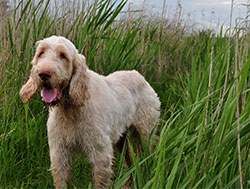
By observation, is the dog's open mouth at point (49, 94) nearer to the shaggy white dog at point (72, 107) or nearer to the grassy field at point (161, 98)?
the shaggy white dog at point (72, 107)

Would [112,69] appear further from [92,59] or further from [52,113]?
[52,113]

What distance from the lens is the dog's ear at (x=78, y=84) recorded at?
3656mm

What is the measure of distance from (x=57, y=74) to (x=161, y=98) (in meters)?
2.63

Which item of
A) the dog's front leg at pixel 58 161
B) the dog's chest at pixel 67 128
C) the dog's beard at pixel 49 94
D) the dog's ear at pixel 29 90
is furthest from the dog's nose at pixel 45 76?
the dog's front leg at pixel 58 161

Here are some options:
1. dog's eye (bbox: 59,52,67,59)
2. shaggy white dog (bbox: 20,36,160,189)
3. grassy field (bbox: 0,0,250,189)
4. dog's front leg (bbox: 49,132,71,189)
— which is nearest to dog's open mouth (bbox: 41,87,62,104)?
shaggy white dog (bbox: 20,36,160,189)

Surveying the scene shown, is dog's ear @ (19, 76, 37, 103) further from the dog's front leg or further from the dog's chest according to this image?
the dog's front leg

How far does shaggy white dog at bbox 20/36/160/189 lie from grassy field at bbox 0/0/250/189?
0.28 m

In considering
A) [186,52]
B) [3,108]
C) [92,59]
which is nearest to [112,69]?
[92,59]

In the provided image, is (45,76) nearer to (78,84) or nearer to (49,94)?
(49,94)

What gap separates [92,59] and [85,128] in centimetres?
158

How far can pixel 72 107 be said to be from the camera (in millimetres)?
3795

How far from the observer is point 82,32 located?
5086 millimetres

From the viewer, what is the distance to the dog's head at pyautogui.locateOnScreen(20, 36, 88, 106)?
3.42 m

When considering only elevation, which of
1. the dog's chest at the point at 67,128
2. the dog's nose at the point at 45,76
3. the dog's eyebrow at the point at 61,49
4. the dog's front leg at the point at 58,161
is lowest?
the dog's front leg at the point at 58,161
